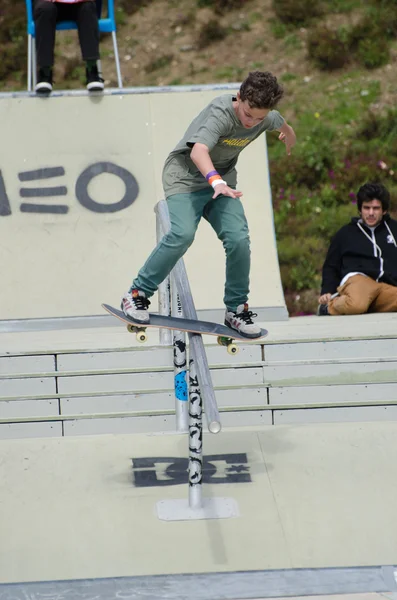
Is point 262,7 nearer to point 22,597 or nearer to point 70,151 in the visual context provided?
point 70,151

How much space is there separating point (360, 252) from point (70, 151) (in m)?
2.79

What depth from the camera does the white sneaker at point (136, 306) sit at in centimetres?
427

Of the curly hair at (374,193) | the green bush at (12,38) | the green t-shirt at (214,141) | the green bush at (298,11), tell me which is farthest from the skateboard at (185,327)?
the green bush at (298,11)

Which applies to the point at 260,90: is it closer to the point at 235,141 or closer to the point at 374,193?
the point at 235,141

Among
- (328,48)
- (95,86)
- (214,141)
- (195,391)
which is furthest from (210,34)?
(195,391)

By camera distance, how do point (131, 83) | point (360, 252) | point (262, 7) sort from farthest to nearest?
point (262, 7) → point (131, 83) → point (360, 252)

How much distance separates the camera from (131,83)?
15.1 m

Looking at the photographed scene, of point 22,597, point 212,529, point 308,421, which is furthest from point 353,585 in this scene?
point 308,421

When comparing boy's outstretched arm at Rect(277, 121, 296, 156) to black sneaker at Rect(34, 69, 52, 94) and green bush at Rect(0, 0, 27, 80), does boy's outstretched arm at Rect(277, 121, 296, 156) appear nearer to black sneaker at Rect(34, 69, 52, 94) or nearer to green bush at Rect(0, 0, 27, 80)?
black sneaker at Rect(34, 69, 52, 94)

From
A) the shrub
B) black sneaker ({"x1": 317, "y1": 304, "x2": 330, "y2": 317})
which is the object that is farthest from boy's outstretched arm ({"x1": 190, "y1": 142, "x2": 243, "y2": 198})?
the shrub

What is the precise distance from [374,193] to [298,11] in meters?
10.1

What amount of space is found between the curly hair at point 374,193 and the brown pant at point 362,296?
0.61 metres

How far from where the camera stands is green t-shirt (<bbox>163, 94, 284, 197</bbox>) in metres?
4.02

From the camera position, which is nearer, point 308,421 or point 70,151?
point 308,421
